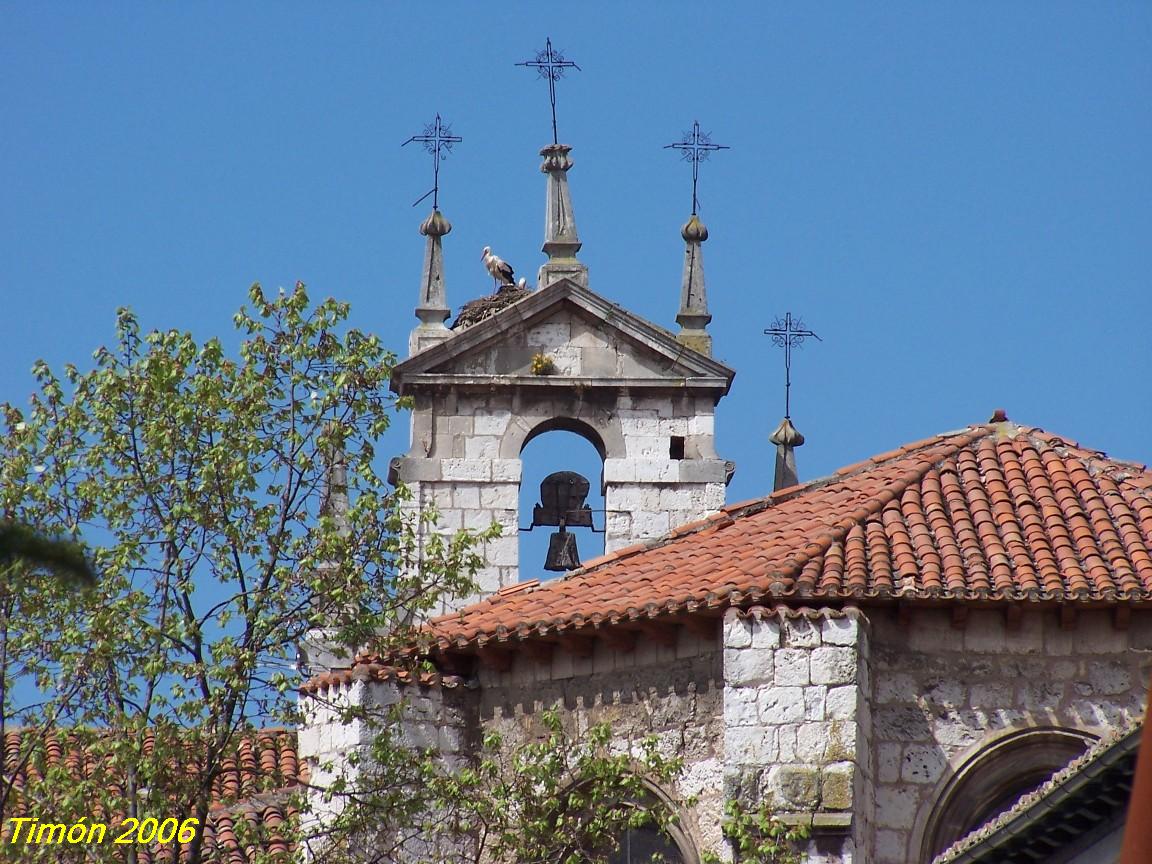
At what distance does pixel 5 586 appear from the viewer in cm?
1220

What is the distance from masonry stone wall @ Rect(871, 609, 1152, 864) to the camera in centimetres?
1250

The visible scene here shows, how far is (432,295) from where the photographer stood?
20031mm

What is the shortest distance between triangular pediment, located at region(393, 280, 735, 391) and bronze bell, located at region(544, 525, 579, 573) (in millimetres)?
1471

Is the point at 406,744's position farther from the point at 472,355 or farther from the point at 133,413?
the point at 472,355

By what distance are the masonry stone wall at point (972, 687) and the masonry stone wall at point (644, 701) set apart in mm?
1017

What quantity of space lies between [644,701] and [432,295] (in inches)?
302

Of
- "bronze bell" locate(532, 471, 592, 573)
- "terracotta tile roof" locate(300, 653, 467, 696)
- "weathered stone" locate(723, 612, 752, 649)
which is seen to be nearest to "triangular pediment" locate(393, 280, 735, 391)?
"bronze bell" locate(532, 471, 592, 573)

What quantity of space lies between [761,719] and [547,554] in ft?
22.9

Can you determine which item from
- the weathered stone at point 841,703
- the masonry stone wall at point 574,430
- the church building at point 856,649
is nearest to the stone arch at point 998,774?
the church building at point 856,649

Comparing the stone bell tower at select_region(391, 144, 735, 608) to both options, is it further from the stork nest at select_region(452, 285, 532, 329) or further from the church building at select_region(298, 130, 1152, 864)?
the church building at select_region(298, 130, 1152, 864)

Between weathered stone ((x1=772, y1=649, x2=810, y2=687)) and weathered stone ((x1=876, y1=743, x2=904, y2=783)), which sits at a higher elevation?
weathered stone ((x1=772, y1=649, x2=810, y2=687))

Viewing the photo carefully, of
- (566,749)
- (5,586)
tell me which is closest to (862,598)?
(566,749)
